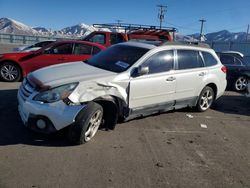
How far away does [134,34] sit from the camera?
1435 centimetres

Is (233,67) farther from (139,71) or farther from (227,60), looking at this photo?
(139,71)

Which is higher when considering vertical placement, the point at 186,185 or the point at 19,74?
the point at 19,74

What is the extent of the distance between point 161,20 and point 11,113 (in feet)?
210

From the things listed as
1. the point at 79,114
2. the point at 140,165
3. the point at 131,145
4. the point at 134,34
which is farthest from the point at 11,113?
the point at 134,34

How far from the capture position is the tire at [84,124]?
4.61 m

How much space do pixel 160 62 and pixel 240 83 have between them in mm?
6329

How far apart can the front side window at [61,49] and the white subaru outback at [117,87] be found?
346cm

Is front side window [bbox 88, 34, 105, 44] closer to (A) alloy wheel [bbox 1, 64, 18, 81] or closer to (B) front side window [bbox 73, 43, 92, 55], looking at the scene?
(B) front side window [bbox 73, 43, 92, 55]

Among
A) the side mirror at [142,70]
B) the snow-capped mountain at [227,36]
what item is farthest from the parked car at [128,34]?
the snow-capped mountain at [227,36]

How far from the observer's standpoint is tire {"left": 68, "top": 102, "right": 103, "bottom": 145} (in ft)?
15.1

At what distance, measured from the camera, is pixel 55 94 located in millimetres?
4629

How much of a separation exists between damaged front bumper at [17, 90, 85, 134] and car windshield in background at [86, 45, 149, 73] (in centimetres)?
136

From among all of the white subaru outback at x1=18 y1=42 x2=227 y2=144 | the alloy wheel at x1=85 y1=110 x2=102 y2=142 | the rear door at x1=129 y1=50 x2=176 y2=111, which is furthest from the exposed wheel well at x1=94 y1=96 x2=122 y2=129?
the rear door at x1=129 y1=50 x2=176 y2=111

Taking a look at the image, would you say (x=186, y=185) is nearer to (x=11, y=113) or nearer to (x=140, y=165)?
(x=140, y=165)
